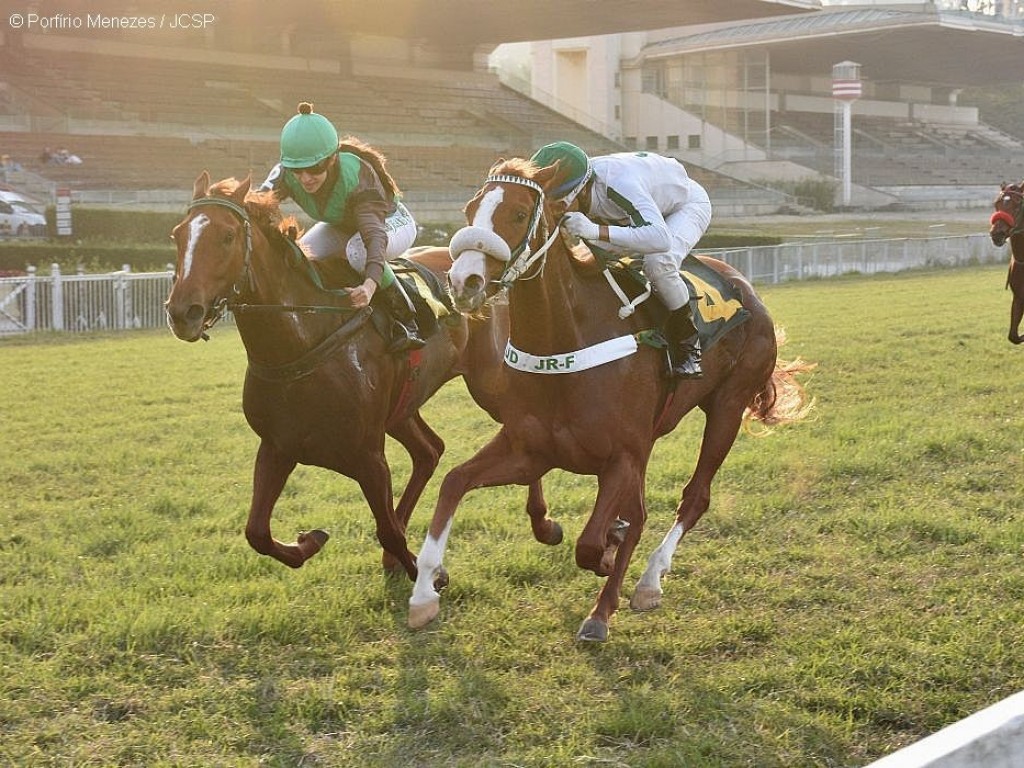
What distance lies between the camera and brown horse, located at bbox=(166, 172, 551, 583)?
14.2 feet

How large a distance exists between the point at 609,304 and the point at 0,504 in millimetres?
4099

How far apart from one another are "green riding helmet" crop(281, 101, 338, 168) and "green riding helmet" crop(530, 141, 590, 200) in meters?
0.83

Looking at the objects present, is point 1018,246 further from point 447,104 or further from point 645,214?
point 447,104

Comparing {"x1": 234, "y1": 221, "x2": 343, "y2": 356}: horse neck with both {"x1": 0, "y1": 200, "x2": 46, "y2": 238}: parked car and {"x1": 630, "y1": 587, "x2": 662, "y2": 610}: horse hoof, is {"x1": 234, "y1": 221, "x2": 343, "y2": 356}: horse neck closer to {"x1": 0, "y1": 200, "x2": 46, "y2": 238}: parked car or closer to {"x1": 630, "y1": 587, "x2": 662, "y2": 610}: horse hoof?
{"x1": 630, "y1": 587, "x2": 662, "y2": 610}: horse hoof

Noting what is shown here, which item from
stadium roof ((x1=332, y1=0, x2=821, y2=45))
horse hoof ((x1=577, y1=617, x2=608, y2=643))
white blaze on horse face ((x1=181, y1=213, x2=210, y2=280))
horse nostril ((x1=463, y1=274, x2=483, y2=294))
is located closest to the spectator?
stadium roof ((x1=332, y1=0, x2=821, y2=45))

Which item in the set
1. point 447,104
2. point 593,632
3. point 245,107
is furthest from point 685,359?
point 447,104

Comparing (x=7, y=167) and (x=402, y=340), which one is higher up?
(x=7, y=167)

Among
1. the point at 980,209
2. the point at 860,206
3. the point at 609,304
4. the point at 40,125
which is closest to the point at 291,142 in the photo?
the point at 609,304

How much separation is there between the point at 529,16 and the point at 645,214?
1515 inches

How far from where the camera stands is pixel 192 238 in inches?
165

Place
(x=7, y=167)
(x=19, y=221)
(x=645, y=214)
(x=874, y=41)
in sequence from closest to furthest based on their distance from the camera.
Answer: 1. (x=645, y=214)
2. (x=19, y=221)
3. (x=7, y=167)
4. (x=874, y=41)

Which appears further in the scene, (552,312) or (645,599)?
(645,599)

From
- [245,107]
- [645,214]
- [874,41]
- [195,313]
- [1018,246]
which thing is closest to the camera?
[195,313]

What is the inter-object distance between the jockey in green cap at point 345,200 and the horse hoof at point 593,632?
1.45 m
